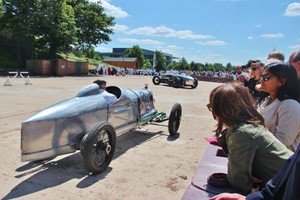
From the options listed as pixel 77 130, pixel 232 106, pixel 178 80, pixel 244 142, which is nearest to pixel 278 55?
pixel 232 106

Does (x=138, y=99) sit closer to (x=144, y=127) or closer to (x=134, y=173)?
(x=144, y=127)

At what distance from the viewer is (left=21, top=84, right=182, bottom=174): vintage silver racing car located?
14.8 ft

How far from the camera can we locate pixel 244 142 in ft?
6.95

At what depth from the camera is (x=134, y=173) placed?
5.21 meters

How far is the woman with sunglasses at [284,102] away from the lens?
2.83m

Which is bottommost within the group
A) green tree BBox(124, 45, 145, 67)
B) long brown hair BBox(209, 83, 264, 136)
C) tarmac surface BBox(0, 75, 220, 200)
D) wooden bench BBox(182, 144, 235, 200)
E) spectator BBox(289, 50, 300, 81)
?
tarmac surface BBox(0, 75, 220, 200)

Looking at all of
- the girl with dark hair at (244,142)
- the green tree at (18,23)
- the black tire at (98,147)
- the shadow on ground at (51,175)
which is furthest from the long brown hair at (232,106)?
the green tree at (18,23)

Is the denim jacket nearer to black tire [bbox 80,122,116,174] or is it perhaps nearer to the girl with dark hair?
the girl with dark hair

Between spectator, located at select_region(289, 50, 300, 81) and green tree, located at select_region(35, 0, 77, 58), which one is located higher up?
green tree, located at select_region(35, 0, 77, 58)

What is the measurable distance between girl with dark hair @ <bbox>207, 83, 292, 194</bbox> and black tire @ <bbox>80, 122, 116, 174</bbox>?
2.80 metres

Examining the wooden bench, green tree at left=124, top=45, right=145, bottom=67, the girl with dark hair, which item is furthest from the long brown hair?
green tree at left=124, top=45, right=145, bottom=67

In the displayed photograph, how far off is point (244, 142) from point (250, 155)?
0.09 meters

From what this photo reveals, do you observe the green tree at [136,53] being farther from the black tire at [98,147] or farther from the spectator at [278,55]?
the spectator at [278,55]

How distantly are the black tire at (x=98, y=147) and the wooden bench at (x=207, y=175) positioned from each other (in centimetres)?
183
